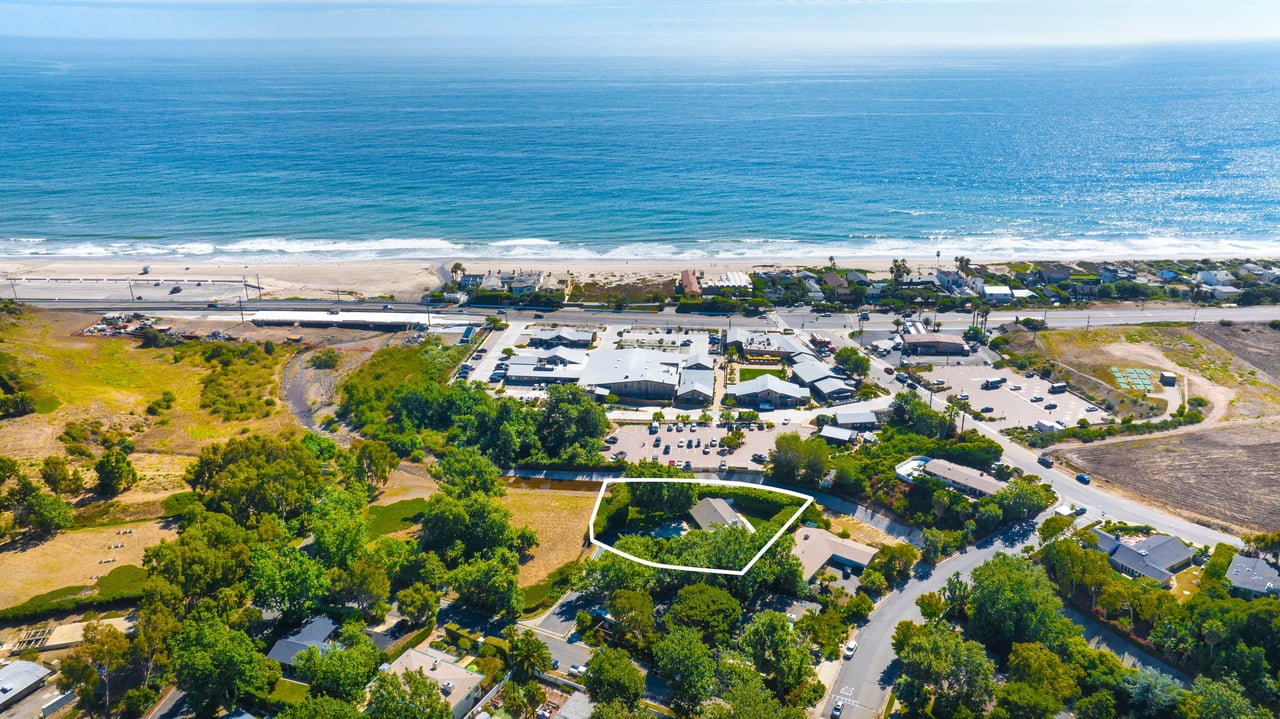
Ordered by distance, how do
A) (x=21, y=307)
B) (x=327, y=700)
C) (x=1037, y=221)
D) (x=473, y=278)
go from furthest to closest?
(x=1037, y=221) → (x=473, y=278) → (x=21, y=307) → (x=327, y=700)

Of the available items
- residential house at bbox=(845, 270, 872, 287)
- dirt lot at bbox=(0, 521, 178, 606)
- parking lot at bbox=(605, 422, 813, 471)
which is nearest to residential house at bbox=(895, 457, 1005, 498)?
parking lot at bbox=(605, 422, 813, 471)

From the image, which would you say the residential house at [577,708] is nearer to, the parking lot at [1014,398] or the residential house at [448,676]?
the residential house at [448,676]

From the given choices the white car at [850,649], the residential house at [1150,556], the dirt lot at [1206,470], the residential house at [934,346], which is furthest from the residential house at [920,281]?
the white car at [850,649]

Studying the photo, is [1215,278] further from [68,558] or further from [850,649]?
[68,558]

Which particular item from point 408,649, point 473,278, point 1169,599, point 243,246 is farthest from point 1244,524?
point 243,246

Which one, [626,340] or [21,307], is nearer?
[626,340]

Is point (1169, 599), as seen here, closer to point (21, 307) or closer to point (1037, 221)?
point (1037, 221)
